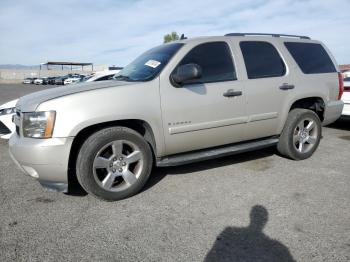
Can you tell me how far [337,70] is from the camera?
15.5 ft

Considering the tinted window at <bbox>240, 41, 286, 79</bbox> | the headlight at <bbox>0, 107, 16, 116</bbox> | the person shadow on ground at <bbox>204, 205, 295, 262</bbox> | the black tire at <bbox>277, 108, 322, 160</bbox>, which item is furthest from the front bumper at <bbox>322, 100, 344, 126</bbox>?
the headlight at <bbox>0, 107, 16, 116</bbox>

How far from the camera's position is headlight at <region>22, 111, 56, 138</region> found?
2.79m

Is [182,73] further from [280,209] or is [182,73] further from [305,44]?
[305,44]

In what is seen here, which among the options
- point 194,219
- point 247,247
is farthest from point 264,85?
point 247,247

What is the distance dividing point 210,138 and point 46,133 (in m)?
1.90

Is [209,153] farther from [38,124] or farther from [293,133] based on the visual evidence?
[38,124]

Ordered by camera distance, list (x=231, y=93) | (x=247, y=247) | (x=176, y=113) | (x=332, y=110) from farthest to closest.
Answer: (x=332, y=110), (x=231, y=93), (x=176, y=113), (x=247, y=247)

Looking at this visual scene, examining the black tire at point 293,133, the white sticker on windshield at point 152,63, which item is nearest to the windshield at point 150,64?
the white sticker on windshield at point 152,63

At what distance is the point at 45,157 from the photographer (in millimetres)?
2826

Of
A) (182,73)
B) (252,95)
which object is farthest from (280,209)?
(182,73)

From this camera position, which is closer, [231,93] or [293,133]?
[231,93]

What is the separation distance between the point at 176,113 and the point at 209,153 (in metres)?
0.73

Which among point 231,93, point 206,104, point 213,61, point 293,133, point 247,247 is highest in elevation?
point 213,61

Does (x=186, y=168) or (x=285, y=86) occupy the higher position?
(x=285, y=86)
